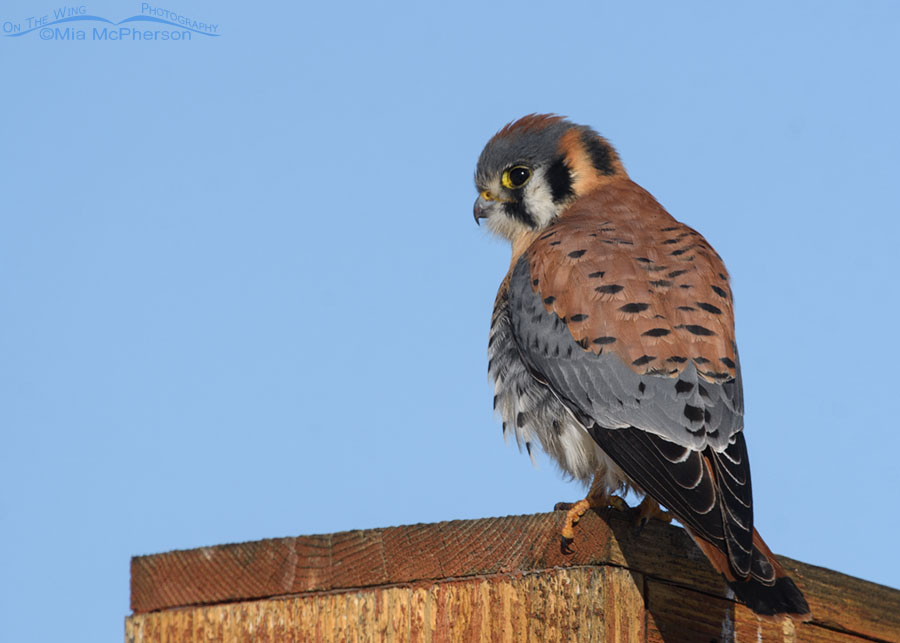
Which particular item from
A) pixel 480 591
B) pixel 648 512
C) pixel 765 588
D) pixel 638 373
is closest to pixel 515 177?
pixel 638 373

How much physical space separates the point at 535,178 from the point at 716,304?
159 cm

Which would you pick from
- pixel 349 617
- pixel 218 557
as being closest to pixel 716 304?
pixel 349 617

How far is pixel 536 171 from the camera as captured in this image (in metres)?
5.00

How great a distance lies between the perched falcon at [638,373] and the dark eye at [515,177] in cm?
61

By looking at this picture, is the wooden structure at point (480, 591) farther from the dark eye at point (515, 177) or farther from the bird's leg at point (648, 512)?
the dark eye at point (515, 177)

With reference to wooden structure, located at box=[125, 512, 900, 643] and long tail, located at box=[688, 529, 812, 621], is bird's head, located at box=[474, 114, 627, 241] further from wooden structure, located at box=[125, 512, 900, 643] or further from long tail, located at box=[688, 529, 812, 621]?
long tail, located at box=[688, 529, 812, 621]

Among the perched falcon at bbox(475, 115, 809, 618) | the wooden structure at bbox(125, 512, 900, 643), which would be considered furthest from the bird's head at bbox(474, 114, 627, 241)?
the wooden structure at bbox(125, 512, 900, 643)

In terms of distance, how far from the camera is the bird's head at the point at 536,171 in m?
4.87

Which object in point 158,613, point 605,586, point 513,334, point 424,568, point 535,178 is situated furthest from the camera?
point 535,178

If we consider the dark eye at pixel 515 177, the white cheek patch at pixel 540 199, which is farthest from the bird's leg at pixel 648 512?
the dark eye at pixel 515 177

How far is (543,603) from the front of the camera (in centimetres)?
279

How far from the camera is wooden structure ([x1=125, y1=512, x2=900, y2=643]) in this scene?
9.12 feet

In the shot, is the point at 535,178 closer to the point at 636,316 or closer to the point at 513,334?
the point at 513,334

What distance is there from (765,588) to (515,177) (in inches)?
105
